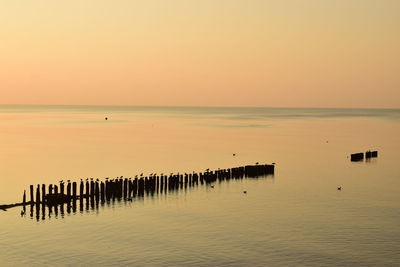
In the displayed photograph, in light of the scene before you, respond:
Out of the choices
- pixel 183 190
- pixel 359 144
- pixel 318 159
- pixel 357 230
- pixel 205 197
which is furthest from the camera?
pixel 359 144

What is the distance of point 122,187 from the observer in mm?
48812

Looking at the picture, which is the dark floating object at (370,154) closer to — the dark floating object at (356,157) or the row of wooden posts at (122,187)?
the dark floating object at (356,157)

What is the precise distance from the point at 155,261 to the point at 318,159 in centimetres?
5377

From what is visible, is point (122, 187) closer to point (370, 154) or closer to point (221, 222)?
point (221, 222)

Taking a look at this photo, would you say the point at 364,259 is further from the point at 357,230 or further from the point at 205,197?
the point at 205,197

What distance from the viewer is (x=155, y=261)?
30.3m

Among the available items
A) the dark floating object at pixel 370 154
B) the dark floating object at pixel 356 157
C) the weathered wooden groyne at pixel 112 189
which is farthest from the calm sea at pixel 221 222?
the dark floating object at pixel 370 154

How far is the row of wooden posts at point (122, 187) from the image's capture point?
143ft

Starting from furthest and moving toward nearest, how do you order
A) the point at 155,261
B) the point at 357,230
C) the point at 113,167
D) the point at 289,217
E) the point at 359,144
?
the point at 359,144
the point at 113,167
the point at 289,217
the point at 357,230
the point at 155,261

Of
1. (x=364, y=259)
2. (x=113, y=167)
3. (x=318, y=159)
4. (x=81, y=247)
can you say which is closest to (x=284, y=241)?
(x=364, y=259)

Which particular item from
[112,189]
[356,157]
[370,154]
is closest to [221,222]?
Answer: [112,189]

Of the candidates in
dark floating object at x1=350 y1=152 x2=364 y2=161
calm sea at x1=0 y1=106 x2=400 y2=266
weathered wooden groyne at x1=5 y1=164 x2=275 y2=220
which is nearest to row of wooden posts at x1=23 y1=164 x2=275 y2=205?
weathered wooden groyne at x1=5 y1=164 x2=275 y2=220

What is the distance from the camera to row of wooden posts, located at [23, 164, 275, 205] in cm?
4350

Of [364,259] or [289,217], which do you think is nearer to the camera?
[364,259]
